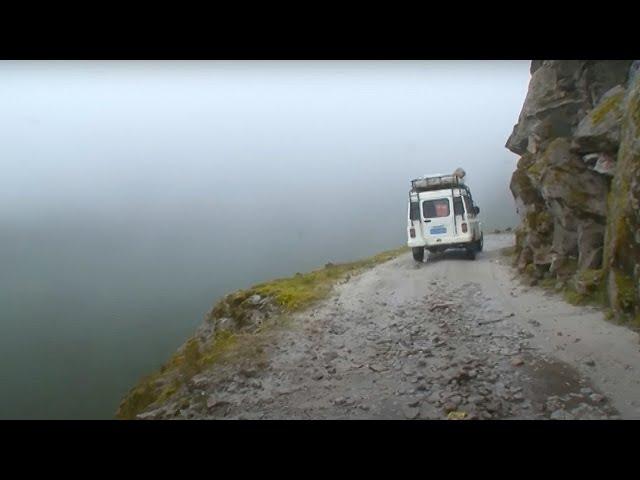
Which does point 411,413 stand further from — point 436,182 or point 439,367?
point 436,182

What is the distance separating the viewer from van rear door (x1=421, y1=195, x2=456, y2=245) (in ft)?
39.1

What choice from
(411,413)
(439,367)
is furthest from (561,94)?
(411,413)

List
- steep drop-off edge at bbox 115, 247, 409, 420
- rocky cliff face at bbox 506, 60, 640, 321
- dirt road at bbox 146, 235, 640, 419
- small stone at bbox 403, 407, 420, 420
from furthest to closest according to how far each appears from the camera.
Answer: steep drop-off edge at bbox 115, 247, 409, 420 < rocky cliff face at bbox 506, 60, 640, 321 < dirt road at bbox 146, 235, 640, 419 < small stone at bbox 403, 407, 420, 420

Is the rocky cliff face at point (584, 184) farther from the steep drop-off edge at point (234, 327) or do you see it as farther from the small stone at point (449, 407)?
the steep drop-off edge at point (234, 327)

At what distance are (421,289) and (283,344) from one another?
12.5 feet

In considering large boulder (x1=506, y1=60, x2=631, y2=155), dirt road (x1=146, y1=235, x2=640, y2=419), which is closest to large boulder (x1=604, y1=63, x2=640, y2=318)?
dirt road (x1=146, y1=235, x2=640, y2=419)

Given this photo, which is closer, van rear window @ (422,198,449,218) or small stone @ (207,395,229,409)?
small stone @ (207,395,229,409)

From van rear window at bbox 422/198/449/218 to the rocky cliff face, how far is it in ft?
6.39

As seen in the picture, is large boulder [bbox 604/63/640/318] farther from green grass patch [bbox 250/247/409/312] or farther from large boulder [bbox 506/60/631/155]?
green grass patch [bbox 250/247/409/312]

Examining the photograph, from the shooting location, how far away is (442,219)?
12.0 m
